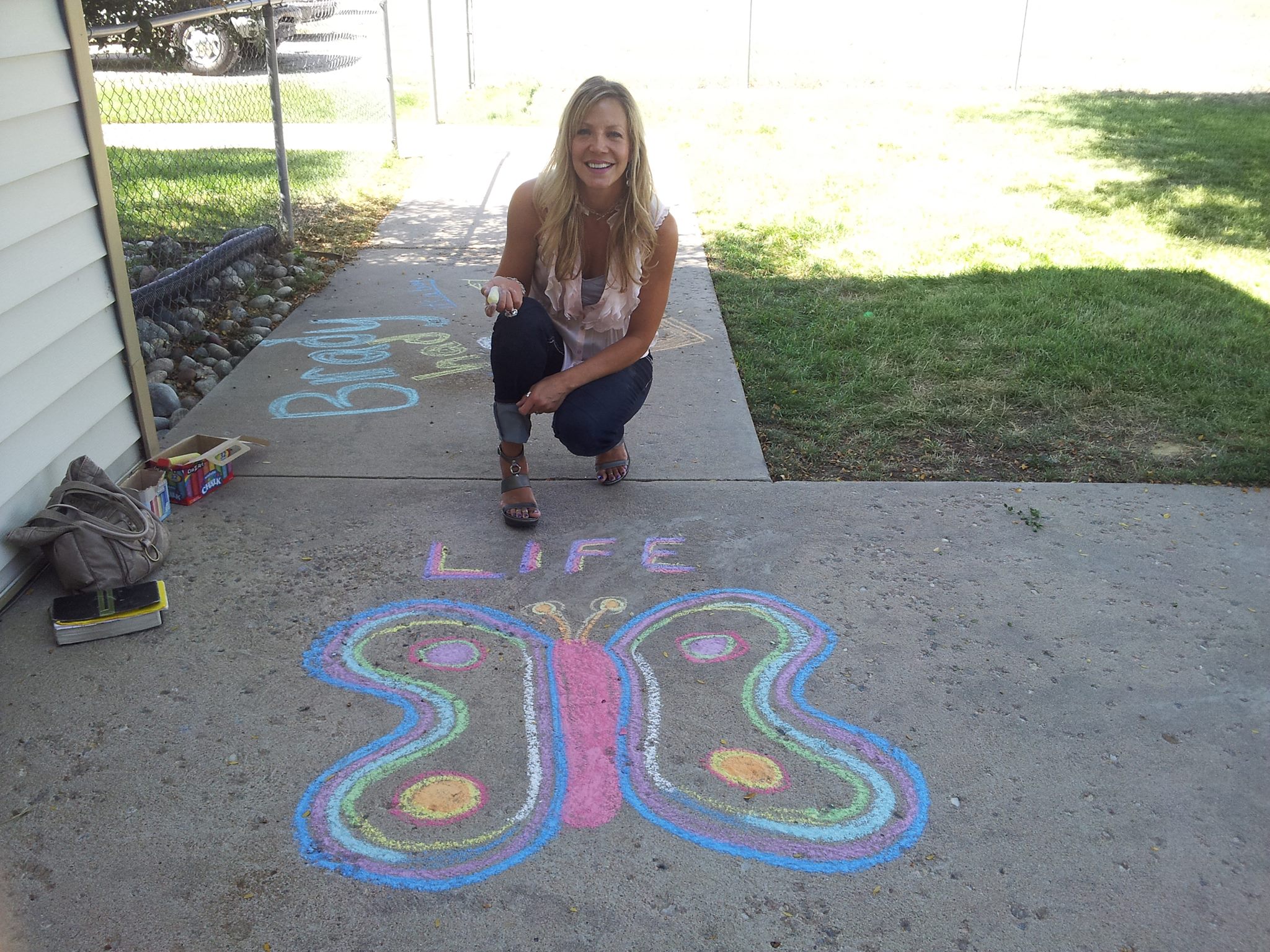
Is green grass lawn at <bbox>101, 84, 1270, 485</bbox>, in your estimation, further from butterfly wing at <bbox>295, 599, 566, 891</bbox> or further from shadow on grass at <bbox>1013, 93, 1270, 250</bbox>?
butterfly wing at <bbox>295, 599, 566, 891</bbox>

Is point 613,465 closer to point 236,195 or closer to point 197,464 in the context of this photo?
point 197,464

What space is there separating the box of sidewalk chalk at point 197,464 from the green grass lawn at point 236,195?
276 cm

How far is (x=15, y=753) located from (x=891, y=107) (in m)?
11.5

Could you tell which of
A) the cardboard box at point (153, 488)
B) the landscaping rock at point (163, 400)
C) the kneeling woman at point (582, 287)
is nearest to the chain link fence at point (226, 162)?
the landscaping rock at point (163, 400)

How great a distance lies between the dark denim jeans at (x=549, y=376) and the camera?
3.16 m

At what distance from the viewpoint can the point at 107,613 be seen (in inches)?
103

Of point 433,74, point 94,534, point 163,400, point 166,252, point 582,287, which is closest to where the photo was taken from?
point 94,534

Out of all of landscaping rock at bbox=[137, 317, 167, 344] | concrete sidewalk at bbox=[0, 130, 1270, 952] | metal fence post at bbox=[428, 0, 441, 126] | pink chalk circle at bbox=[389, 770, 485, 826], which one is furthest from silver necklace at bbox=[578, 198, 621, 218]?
metal fence post at bbox=[428, 0, 441, 126]

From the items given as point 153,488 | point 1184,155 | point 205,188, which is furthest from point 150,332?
point 1184,155

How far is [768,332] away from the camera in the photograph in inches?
197

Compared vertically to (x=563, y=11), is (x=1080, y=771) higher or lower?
lower

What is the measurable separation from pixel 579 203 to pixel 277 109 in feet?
11.9

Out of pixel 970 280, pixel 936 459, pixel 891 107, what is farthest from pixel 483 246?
pixel 891 107

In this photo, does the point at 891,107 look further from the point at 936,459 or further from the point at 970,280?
the point at 936,459
